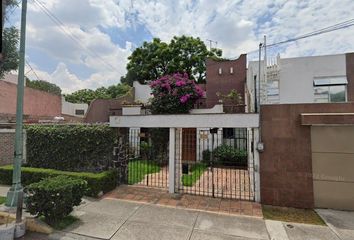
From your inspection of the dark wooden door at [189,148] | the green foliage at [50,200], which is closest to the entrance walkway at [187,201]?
the green foliage at [50,200]

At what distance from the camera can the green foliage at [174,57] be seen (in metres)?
25.4

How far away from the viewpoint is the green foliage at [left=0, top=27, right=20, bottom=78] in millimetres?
9672

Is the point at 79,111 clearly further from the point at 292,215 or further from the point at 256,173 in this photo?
the point at 292,215

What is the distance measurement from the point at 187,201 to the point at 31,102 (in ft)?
58.1

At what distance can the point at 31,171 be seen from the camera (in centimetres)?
769

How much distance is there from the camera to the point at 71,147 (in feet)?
27.9

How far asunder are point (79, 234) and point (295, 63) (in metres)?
11.5

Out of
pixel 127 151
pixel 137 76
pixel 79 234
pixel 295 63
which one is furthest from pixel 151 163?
pixel 137 76

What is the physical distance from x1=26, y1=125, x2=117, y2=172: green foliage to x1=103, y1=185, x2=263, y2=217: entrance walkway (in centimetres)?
151

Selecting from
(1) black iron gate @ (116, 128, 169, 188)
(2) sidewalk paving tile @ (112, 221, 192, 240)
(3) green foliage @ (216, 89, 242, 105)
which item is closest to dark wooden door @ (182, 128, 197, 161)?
(1) black iron gate @ (116, 128, 169, 188)

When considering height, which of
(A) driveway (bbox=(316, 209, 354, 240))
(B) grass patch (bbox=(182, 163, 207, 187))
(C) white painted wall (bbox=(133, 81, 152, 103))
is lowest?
(A) driveway (bbox=(316, 209, 354, 240))

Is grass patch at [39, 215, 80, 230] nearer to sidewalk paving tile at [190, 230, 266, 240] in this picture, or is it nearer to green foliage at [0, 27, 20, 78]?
sidewalk paving tile at [190, 230, 266, 240]

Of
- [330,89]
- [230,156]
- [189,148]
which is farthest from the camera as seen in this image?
Result: [189,148]

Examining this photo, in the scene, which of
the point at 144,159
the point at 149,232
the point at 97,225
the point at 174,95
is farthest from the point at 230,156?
the point at 97,225
